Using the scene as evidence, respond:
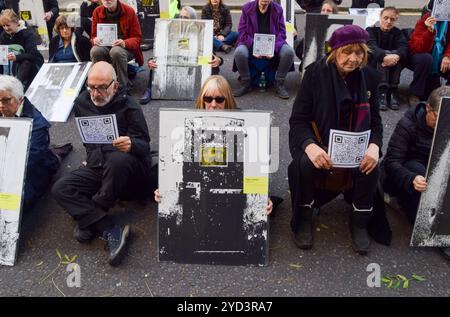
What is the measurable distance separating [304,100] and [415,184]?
0.85 metres

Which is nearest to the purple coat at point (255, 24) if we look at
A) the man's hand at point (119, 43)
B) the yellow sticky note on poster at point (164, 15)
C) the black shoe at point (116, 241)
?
the man's hand at point (119, 43)

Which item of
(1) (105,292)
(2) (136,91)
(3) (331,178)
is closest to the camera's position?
(1) (105,292)

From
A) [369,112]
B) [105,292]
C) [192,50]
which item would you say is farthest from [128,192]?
[192,50]

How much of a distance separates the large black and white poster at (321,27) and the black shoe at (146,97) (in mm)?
1841

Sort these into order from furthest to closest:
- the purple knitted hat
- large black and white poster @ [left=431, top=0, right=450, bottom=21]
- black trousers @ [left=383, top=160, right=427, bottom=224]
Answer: large black and white poster @ [left=431, top=0, right=450, bottom=21], black trousers @ [left=383, top=160, right=427, bottom=224], the purple knitted hat

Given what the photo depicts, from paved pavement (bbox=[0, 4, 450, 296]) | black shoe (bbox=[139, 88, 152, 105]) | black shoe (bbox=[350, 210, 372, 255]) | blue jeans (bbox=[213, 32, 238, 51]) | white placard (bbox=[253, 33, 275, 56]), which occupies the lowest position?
paved pavement (bbox=[0, 4, 450, 296])

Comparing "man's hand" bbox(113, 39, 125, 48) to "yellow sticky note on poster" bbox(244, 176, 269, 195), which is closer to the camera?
"yellow sticky note on poster" bbox(244, 176, 269, 195)

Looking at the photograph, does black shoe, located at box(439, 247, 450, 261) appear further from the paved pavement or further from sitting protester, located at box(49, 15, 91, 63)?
sitting protester, located at box(49, 15, 91, 63)

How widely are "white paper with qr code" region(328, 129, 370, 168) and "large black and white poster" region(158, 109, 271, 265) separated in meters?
0.40

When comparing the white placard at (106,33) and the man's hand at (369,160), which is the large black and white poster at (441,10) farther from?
the white placard at (106,33)

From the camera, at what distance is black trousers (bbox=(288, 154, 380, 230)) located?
9.44 feet

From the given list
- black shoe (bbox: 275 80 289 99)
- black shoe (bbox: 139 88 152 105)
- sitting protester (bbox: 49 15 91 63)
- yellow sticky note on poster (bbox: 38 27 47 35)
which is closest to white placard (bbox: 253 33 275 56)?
black shoe (bbox: 275 80 289 99)

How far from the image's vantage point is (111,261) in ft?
9.51

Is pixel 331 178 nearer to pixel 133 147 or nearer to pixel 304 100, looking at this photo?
pixel 304 100
